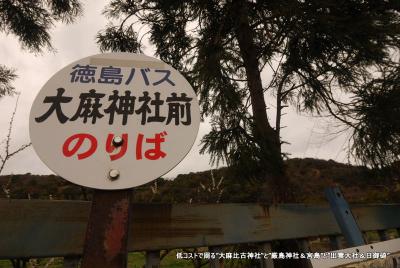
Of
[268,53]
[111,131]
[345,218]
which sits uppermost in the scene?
[268,53]

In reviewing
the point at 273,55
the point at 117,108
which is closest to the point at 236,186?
the point at 273,55

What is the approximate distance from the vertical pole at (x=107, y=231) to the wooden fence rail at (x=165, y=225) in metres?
0.19

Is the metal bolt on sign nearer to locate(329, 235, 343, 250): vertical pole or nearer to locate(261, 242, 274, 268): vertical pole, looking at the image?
locate(261, 242, 274, 268): vertical pole

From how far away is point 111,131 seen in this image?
978 mm

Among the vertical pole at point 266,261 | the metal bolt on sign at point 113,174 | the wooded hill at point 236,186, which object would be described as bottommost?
the vertical pole at point 266,261

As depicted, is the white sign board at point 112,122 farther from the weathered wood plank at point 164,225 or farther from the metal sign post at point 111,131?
the weathered wood plank at point 164,225

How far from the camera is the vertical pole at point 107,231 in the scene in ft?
2.55

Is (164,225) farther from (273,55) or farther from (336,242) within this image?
(273,55)

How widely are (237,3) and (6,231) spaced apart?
220 cm

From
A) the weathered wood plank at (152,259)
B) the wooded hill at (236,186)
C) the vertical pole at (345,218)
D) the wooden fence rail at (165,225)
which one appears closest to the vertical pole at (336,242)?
the wooden fence rail at (165,225)

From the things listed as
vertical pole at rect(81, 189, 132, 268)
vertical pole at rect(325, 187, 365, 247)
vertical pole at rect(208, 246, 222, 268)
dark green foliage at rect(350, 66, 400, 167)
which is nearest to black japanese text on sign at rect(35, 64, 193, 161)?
vertical pole at rect(81, 189, 132, 268)

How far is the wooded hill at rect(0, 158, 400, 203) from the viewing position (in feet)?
7.95

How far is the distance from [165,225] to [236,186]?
3.44 meters

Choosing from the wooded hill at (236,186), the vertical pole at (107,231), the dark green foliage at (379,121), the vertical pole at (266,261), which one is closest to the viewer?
the vertical pole at (107,231)
